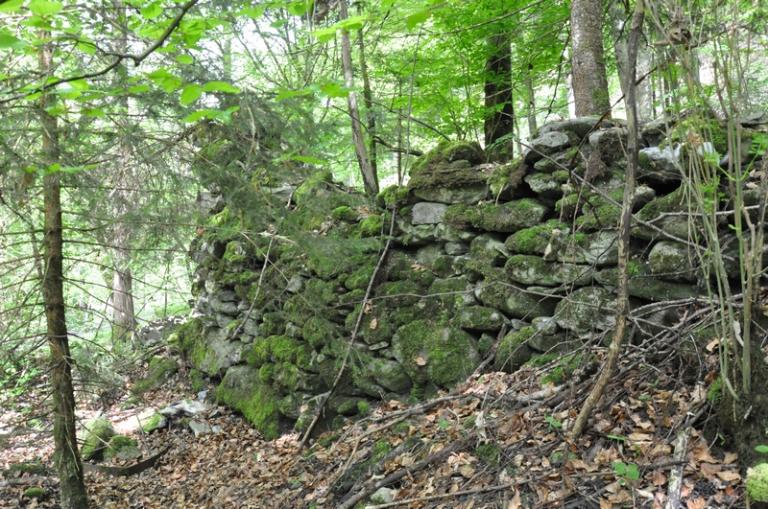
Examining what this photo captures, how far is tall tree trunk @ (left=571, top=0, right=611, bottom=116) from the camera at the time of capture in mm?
5621

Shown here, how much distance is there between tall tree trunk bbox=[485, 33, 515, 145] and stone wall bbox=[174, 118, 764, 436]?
78 centimetres

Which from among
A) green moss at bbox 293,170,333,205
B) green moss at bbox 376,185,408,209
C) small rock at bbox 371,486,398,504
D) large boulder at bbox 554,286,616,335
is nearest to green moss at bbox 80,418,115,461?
green moss at bbox 293,170,333,205

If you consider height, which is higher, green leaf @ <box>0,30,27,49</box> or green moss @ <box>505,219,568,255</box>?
green leaf @ <box>0,30,27,49</box>

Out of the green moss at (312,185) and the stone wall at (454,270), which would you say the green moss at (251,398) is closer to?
the stone wall at (454,270)

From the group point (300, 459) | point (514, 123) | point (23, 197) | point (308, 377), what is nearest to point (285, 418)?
point (308, 377)

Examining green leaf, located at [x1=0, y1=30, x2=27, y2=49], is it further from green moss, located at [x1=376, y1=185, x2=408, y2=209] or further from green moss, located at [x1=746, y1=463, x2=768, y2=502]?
green moss, located at [x1=376, y1=185, x2=408, y2=209]

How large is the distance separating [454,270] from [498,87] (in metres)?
3.31

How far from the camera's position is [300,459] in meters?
5.18

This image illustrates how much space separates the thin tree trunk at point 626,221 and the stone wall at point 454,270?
2.19 feet

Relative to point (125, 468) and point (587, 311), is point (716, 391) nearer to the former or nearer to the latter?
point (587, 311)

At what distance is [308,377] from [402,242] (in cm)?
181

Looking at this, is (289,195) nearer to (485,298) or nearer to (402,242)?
(402,242)

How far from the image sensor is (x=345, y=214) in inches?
262

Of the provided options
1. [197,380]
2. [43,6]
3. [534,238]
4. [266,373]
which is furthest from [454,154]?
[197,380]
